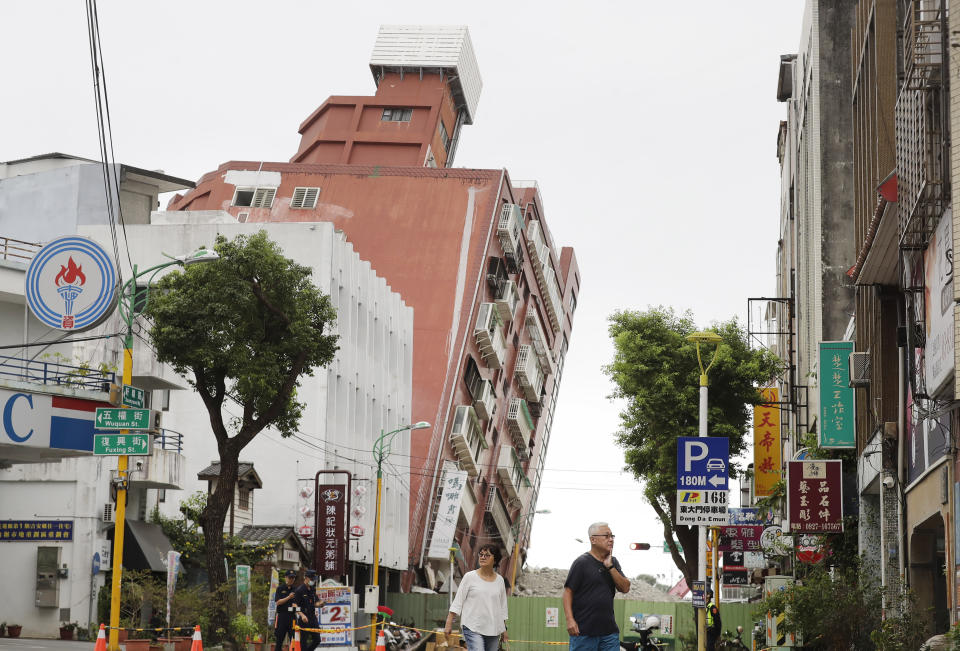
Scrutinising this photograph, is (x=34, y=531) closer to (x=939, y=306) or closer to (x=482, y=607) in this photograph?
(x=482, y=607)

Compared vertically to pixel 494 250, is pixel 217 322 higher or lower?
lower

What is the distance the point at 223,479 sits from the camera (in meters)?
31.3

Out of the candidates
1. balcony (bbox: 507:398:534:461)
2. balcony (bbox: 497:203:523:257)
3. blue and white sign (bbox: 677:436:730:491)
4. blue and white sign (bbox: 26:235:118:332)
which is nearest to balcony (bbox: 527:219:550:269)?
balcony (bbox: 497:203:523:257)

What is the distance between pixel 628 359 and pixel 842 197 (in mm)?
13814

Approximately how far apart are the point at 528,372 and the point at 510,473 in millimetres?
7186

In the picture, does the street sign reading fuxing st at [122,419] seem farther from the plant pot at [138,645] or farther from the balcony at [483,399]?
the balcony at [483,399]

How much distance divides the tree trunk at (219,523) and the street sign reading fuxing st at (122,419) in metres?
6.77

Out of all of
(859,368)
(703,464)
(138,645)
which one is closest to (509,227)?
(859,368)

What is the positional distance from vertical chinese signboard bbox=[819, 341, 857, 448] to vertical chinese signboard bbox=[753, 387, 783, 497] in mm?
19604

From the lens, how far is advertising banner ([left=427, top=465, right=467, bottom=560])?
60219mm

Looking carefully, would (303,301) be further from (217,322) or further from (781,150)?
(781,150)

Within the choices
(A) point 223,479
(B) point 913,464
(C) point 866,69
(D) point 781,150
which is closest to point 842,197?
(C) point 866,69

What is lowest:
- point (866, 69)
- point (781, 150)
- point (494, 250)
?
A: point (866, 69)

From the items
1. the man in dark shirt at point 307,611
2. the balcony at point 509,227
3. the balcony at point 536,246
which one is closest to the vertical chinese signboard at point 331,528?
the man in dark shirt at point 307,611
